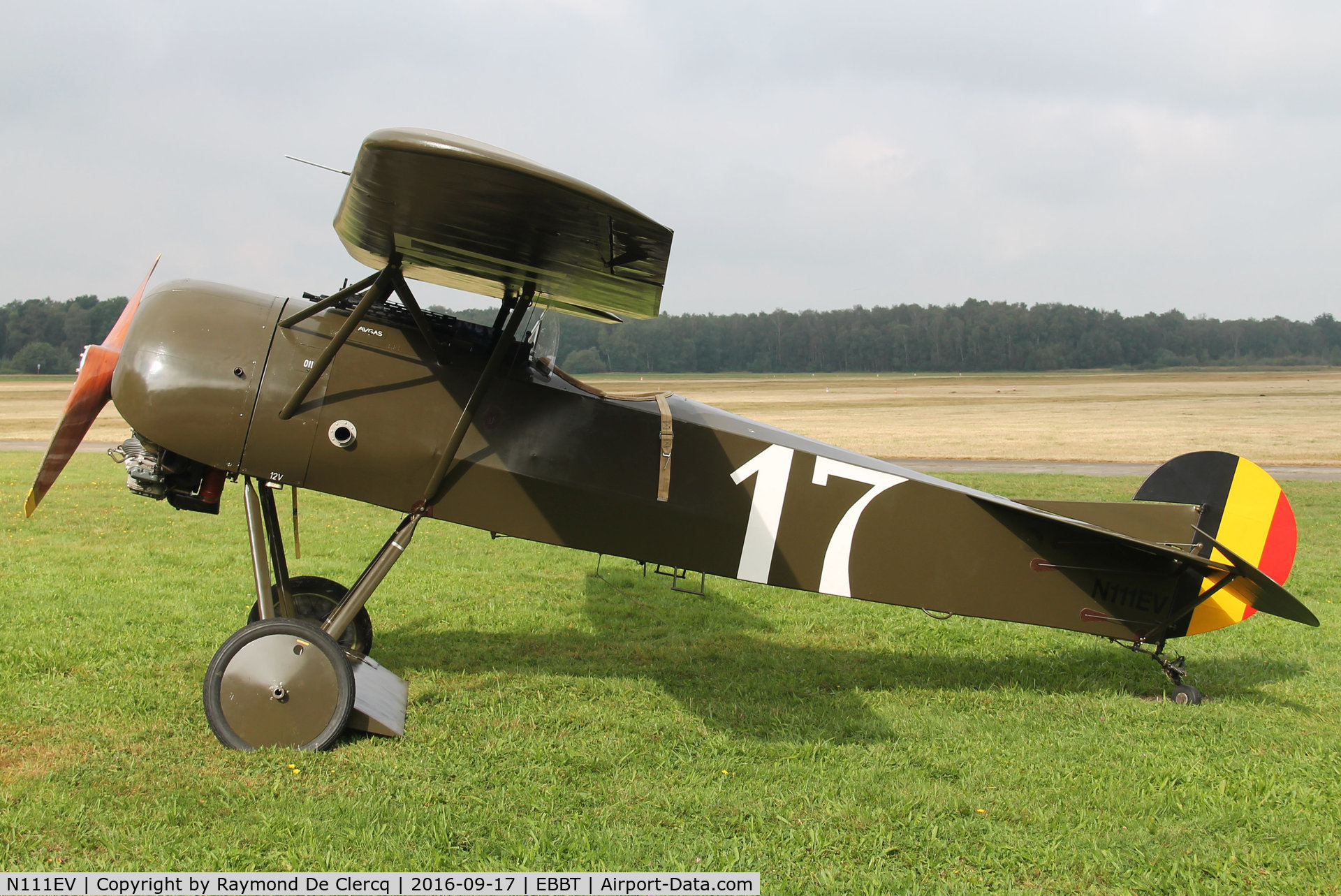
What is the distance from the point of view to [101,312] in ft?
56.7

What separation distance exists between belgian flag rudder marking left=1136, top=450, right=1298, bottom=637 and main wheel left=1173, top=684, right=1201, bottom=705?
13.7 inches

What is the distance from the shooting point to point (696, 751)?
4809 millimetres

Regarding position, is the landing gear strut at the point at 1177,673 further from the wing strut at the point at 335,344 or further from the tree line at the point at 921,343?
the tree line at the point at 921,343

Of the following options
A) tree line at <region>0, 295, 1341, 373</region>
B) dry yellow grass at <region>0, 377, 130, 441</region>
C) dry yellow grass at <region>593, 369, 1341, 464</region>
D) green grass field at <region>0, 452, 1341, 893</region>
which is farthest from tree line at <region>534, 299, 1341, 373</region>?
green grass field at <region>0, 452, 1341, 893</region>

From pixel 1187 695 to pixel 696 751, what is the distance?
3287 millimetres

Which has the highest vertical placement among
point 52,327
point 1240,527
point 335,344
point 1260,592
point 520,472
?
point 335,344

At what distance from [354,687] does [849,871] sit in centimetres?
Result: 270

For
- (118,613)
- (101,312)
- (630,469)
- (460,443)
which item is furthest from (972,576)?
(101,312)

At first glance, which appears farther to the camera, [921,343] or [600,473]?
[921,343]

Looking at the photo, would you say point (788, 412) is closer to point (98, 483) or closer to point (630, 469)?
point (98, 483)

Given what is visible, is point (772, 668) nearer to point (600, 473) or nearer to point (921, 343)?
point (600, 473)

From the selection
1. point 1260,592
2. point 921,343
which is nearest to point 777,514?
point 1260,592

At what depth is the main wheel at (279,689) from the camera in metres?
4.59
